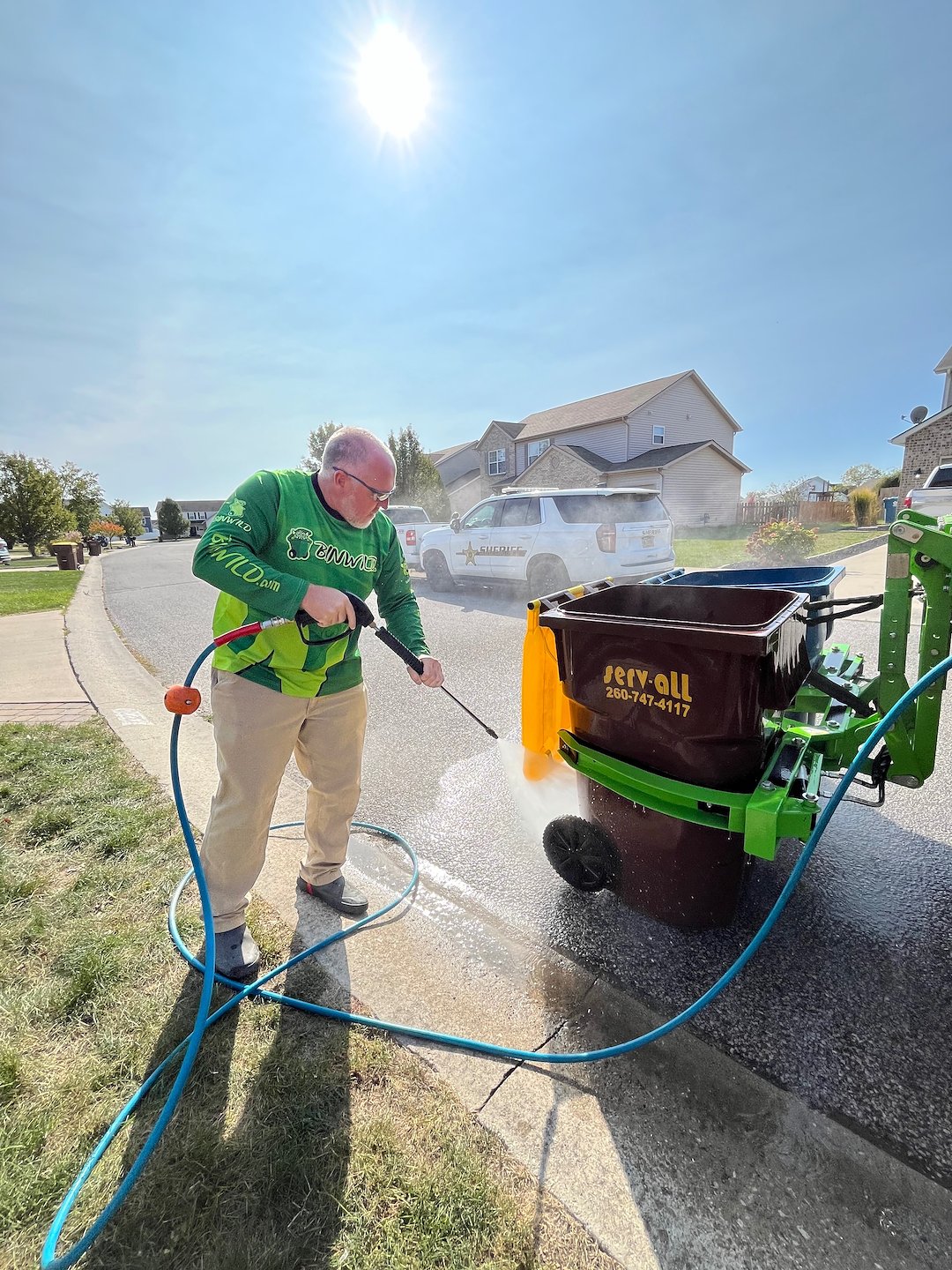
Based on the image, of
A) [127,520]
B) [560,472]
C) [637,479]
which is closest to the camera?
[637,479]

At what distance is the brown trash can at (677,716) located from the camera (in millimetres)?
1803

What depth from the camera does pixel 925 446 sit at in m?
22.9

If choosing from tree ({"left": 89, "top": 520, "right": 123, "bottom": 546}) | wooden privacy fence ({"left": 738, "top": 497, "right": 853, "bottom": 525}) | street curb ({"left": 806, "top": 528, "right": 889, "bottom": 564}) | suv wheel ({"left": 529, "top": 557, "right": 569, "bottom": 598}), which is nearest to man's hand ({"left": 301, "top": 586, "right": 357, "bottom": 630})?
suv wheel ({"left": 529, "top": 557, "right": 569, "bottom": 598})

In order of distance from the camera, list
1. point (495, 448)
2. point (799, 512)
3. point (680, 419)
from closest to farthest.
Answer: point (799, 512) → point (680, 419) → point (495, 448)

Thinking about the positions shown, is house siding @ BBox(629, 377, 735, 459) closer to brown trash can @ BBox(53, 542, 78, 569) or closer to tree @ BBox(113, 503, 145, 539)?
brown trash can @ BBox(53, 542, 78, 569)

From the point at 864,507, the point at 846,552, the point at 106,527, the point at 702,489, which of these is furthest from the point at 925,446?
the point at 106,527

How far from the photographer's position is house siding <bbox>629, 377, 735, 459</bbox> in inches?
1068

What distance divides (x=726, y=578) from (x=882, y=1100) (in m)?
2.70

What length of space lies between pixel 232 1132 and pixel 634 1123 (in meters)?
1.06

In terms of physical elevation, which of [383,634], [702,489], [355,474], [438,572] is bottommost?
[438,572]

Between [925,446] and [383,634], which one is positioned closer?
[383,634]

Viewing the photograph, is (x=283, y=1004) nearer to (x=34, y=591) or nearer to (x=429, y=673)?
(x=429, y=673)

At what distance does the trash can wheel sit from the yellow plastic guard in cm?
31

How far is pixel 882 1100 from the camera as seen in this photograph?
1649 millimetres
